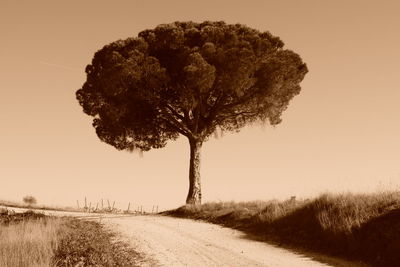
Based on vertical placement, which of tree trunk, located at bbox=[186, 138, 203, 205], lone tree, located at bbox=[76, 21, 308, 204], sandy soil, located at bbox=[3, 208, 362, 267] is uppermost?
lone tree, located at bbox=[76, 21, 308, 204]

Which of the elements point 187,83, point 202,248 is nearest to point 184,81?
point 187,83

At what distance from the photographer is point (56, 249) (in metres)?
14.5

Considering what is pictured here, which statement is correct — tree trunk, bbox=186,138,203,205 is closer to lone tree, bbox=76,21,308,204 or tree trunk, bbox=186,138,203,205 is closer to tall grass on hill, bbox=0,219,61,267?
lone tree, bbox=76,21,308,204

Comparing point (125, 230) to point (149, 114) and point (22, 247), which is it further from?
point (149, 114)

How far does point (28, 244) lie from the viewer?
50.4ft

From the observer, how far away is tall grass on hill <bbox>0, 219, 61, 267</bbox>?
13.1 meters

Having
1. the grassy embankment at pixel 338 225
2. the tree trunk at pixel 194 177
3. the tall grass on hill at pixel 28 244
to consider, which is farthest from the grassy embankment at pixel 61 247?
the tree trunk at pixel 194 177

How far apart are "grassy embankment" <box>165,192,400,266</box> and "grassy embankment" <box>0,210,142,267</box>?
17.3ft

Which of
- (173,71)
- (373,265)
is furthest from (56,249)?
(173,71)

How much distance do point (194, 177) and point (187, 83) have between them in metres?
5.89

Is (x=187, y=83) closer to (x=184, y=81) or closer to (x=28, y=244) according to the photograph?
(x=184, y=81)

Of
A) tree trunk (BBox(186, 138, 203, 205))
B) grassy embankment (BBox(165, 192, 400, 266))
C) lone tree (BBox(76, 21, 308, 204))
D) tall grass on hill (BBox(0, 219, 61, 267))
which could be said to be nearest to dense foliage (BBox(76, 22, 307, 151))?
lone tree (BBox(76, 21, 308, 204))

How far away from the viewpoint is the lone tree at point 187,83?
31.6 meters

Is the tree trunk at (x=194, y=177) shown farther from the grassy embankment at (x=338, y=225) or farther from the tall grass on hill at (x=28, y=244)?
the tall grass on hill at (x=28, y=244)
